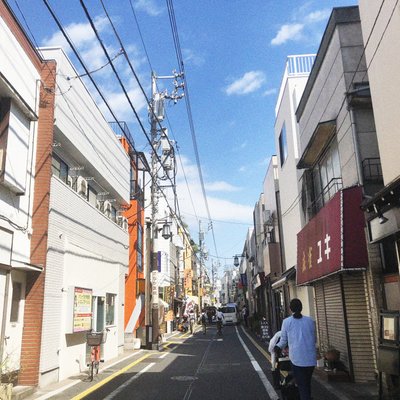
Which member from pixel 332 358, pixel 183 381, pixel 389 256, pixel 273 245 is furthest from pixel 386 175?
pixel 273 245

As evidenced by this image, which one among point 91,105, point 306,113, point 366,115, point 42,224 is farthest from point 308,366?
point 91,105

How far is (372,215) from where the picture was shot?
8906 mm

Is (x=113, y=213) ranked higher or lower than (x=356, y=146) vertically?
higher

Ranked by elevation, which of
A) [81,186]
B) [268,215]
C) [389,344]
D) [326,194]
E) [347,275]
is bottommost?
[389,344]

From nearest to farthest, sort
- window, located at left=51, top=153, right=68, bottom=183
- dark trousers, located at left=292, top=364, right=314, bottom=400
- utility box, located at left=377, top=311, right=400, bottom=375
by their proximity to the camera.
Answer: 1. dark trousers, located at left=292, top=364, right=314, bottom=400
2. utility box, located at left=377, top=311, right=400, bottom=375
3. window, located at left=51, top=153, right=68, bottom=183

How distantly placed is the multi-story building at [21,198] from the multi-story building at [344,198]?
702 cm

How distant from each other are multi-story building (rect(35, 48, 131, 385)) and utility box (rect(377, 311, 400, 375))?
731 centimetres

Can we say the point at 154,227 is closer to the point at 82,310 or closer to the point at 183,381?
the point at 82,310

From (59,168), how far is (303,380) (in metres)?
9.68

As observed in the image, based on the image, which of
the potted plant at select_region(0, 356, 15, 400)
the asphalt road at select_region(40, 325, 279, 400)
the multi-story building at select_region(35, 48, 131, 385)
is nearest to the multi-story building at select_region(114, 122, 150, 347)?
the multi-story building at select_region(35, 48, 131, 385)

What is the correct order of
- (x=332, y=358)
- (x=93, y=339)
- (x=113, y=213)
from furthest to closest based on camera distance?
1. (x=113, y=213)
2. (x=93, y=339)
3. (x=332, y=358)

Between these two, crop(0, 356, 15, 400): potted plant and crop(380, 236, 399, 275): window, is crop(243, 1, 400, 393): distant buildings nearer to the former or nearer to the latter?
crop(380, 236, 399, 275): window

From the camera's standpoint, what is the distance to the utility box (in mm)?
7016

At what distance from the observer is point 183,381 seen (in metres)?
10.7
